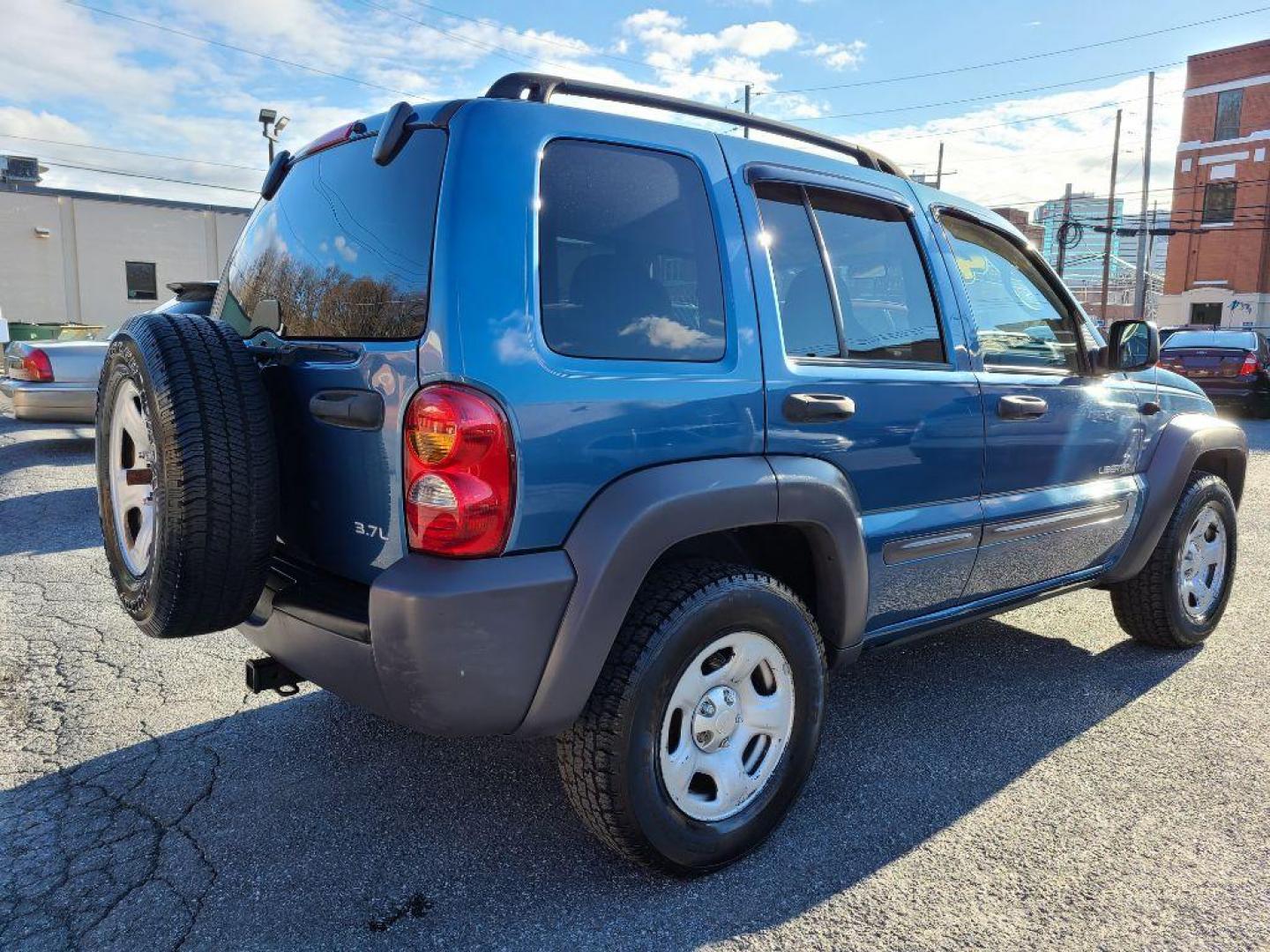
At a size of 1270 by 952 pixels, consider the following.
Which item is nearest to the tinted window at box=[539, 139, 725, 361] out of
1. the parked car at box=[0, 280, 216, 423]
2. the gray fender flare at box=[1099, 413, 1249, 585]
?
the gray fender flare at box=[1099, 413, 1249, 585]

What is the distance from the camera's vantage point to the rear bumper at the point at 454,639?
2012 mm

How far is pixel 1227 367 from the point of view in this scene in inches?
598

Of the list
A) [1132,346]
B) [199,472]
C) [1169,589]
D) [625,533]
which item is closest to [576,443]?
[625,533]

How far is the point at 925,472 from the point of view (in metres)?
2.95

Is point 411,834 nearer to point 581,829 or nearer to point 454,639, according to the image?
point 581,829

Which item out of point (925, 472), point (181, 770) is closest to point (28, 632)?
point (181, 770)

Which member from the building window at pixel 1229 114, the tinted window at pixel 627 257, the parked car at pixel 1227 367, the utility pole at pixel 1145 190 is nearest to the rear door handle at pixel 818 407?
the tinted window at pixel 627 257

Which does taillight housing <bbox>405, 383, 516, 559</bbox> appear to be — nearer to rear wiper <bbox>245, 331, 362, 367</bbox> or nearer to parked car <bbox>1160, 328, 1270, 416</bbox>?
rear wiper <bbox>245, 331, 362, 367</bbox>

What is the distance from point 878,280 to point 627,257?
101 cm

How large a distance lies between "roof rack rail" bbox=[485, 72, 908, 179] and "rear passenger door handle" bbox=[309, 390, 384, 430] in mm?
805

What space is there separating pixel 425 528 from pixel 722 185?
1258 millimetres

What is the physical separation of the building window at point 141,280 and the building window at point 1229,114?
4204 centimetres

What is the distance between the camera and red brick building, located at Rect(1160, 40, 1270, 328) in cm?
3744

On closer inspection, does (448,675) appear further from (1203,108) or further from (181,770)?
(1203,108)
